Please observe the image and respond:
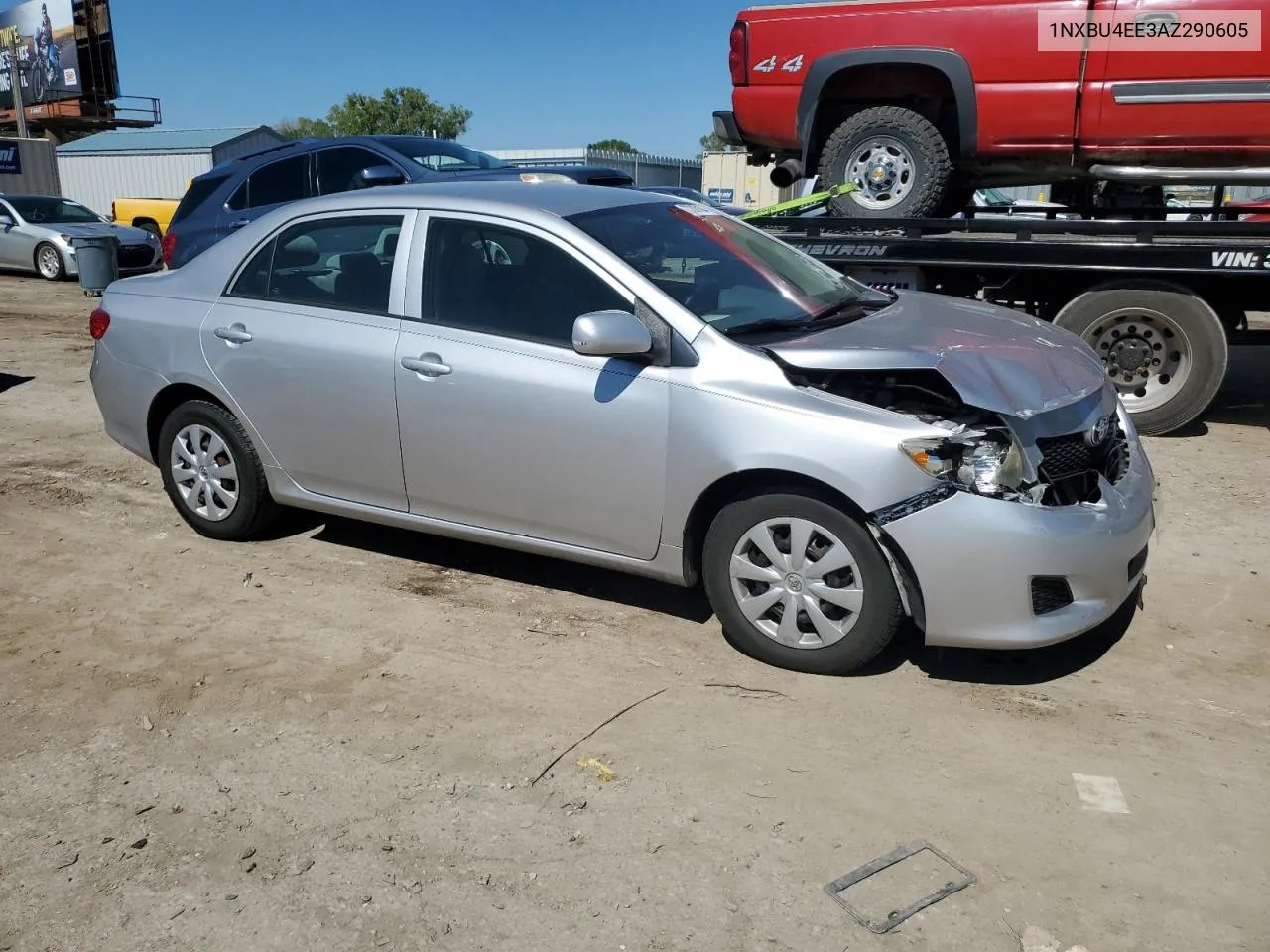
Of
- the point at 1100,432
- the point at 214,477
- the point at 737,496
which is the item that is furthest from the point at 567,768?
the point at 214,477

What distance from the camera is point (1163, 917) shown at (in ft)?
9.07

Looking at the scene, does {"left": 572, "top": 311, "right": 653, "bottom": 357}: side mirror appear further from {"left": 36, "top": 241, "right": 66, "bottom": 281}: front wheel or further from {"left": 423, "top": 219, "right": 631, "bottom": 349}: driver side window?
{"left": 36, "top": 241, "right": 66, "bottom": 281}: front wheel

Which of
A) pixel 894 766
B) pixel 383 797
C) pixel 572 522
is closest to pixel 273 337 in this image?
pixel 572 522

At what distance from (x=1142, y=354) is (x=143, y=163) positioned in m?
36.4

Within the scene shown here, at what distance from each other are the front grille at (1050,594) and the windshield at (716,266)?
4.57 feet

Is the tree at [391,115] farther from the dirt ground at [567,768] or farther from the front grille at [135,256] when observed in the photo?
the dirt ground at [567,768]

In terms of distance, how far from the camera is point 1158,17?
673 cm

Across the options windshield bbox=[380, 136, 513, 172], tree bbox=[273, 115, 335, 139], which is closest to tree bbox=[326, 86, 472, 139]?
tree bbox=[273, 115, 335, 139]

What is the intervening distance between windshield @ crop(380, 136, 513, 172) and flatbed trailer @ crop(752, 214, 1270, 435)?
3717 mm

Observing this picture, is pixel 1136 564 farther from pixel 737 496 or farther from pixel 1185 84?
pixel 1185 84

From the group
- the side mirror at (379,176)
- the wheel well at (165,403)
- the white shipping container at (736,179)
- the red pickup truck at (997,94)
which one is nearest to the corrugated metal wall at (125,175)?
the white shipping container at (736,179)

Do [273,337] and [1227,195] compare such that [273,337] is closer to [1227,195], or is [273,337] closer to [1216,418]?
[1216,418]

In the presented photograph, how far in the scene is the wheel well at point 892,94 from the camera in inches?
295

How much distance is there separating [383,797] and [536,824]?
489 millimetres
